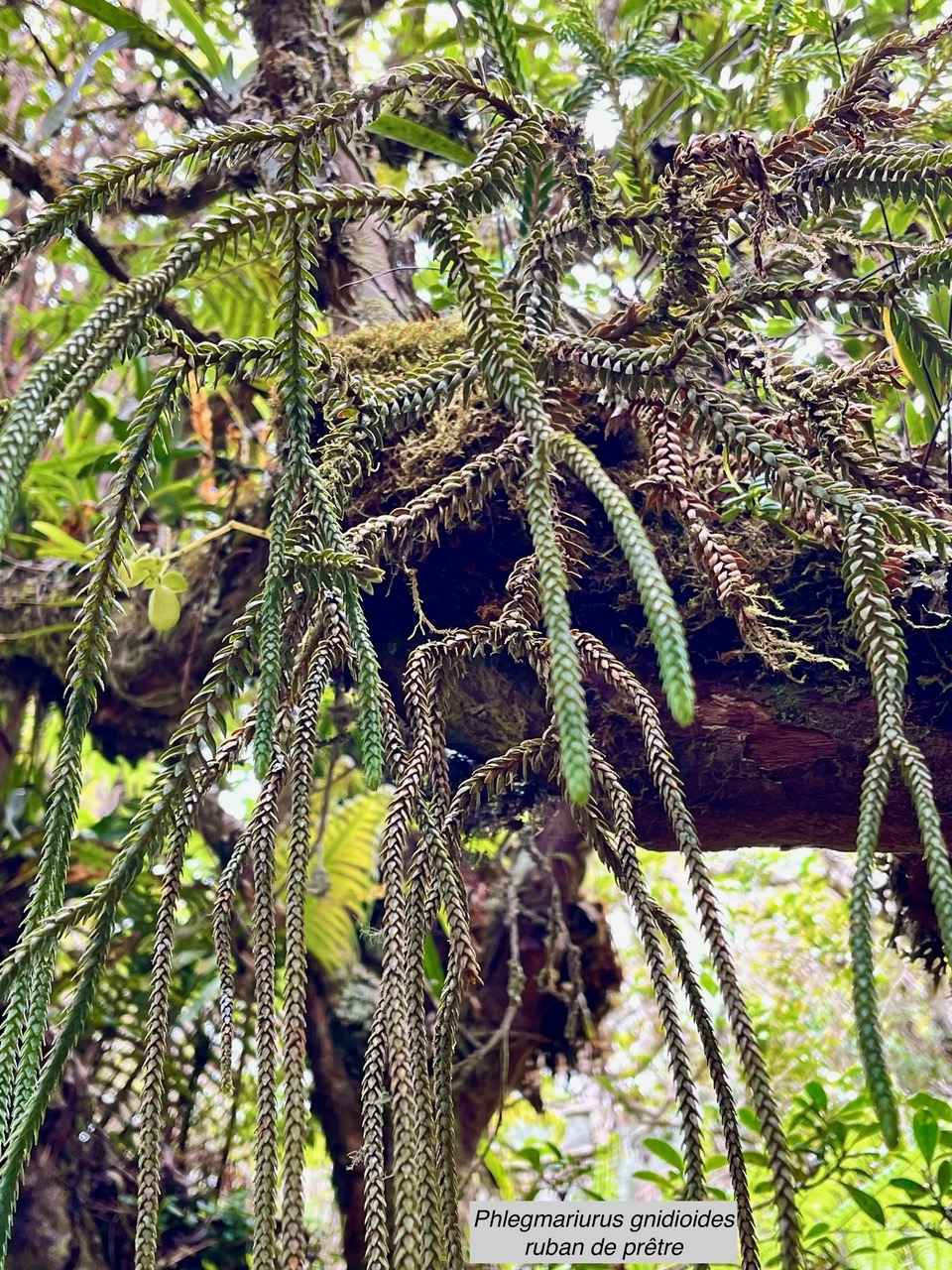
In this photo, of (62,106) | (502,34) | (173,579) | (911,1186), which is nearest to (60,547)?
(173,579)

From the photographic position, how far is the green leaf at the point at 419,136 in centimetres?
126

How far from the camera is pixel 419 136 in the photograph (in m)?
1.29

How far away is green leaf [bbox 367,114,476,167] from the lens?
1.26 m

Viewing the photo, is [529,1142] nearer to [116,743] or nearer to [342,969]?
[342,969]

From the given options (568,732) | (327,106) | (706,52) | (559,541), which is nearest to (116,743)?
(559,541)

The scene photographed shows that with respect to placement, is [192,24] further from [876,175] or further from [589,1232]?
[589,1232]

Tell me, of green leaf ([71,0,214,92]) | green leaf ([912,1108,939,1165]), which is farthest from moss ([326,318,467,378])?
green leaf ([912,1108,939,1165])

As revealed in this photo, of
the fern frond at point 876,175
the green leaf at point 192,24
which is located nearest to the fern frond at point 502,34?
the fern frond at point 876,175

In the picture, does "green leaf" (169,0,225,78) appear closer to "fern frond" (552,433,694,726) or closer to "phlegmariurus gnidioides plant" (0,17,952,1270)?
"phlegmariurus gnidioides plant" (0,17,952,1270)

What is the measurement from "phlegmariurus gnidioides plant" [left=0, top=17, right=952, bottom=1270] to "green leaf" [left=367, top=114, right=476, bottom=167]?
0.39 metres

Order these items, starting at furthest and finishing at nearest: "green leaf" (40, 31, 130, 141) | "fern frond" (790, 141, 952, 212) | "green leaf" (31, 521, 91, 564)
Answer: "green leaf" (31, 521, 91, 564), "green leaf" (40, 31, 130, 141), "fern frond" (790, 141, 952, 212)

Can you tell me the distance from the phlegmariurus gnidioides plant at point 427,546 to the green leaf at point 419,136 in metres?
0.39

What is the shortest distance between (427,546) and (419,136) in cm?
68

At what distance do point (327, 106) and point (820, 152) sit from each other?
52 centimetres
